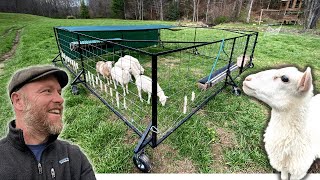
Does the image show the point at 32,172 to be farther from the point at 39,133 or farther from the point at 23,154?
the point at 39,133

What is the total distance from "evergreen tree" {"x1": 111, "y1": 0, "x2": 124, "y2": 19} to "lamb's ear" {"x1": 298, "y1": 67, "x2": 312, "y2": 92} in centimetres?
4715

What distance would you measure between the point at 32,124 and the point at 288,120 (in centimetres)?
185

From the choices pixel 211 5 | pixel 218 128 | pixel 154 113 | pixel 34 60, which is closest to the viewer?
pixel 154 113

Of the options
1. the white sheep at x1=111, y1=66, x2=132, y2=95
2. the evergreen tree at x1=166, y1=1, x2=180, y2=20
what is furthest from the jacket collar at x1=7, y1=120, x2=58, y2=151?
the evergreen tree at x1=166, y1=1, x2=180, y2=20

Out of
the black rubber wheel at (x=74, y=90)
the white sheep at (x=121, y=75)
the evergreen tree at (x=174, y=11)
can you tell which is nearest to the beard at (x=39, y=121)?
the white sheep at (x=121, y=75)

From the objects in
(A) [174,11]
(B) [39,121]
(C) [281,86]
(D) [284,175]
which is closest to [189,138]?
(D) [284,175]

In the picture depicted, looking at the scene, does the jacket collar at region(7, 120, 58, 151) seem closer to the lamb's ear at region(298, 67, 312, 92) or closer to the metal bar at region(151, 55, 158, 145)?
the metal bar at region(151, 55, 158, 145)

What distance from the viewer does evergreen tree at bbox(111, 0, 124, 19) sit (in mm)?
43281

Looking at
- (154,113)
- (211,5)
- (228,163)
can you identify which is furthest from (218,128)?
(211,5)

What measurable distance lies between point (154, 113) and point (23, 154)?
1.38 meters

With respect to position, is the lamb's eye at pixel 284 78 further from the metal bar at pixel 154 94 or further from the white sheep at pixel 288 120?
the metal bar at pixel 154 94

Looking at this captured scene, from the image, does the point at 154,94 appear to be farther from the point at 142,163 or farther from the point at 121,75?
the point at 121,75

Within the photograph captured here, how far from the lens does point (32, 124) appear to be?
105 cm

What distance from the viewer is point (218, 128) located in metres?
3.29
